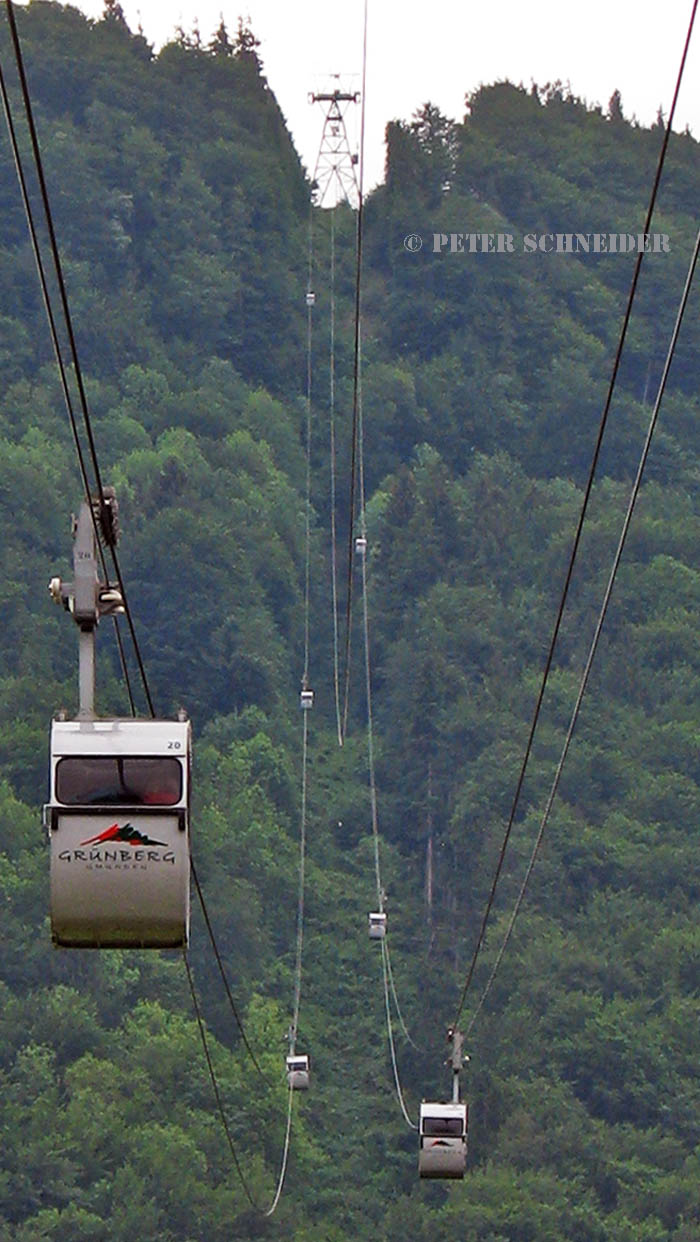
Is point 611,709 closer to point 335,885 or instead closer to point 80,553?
point 335,885

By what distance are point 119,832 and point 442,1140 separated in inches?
874

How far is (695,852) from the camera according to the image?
130375 millimetres

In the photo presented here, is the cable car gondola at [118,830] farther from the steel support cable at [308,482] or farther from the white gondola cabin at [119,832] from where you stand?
the steel support cable at [308,482]

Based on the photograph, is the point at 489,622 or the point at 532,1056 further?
the point at 489,622

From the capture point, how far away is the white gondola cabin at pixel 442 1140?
48.6 metres

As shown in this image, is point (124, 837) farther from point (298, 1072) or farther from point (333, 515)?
point (333, 515)

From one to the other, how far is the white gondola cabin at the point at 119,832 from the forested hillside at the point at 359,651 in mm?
77270

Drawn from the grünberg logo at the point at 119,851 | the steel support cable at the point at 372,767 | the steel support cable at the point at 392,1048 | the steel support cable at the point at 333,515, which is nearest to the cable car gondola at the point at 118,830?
the grünberg logo at the point at 119,851

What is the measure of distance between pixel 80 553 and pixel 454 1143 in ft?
78.2

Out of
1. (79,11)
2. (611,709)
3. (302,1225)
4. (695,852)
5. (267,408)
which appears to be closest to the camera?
(302,1225)

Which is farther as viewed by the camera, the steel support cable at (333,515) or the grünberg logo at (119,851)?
the steel support cable at (333,515)

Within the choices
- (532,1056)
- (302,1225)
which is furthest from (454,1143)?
(532,1056)

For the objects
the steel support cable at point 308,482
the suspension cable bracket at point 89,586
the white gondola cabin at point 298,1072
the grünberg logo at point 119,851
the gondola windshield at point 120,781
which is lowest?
the steel support cable at point 308,482

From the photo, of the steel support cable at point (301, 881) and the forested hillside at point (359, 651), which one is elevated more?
the forested hillside at point (359, 651)
